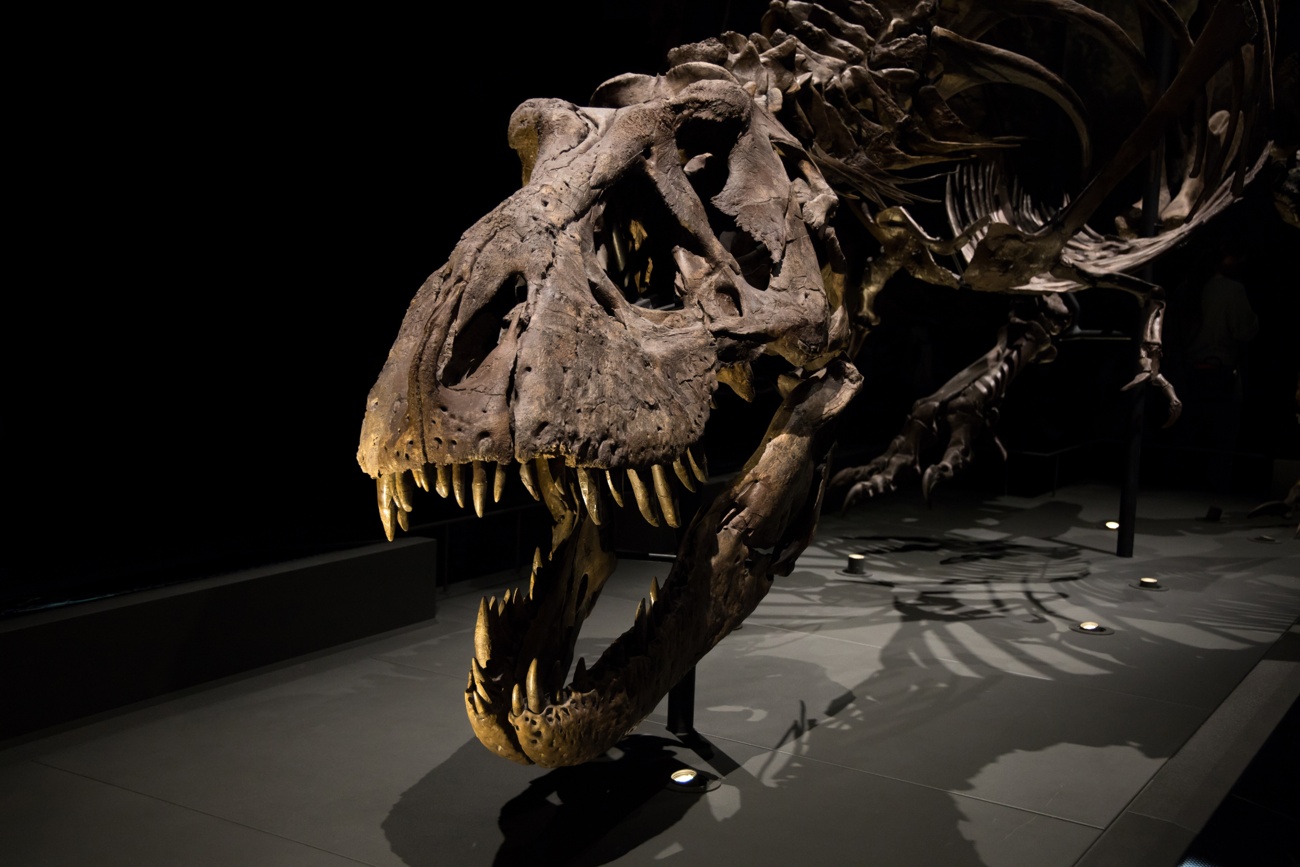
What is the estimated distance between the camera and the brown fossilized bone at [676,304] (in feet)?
7.53

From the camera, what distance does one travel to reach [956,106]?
5.98 m

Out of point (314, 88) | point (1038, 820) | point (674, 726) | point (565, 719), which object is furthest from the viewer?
point (314, 88)

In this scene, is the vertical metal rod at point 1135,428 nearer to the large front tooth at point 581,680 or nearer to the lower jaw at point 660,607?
the lower jaw at point 660,607

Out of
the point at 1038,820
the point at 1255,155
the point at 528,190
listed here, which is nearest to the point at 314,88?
the point at 528,190

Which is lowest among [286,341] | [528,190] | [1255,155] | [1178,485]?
[1178,485]

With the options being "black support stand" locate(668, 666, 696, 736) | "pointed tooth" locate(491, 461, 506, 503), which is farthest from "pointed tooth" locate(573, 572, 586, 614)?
"black support stand" locate(668, 666, 696, 736)

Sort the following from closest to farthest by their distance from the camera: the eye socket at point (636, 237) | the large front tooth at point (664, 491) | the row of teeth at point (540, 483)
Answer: the row of teeth at point (540, 483)
the large front tooth at point (664, 491)
the eye socket at point (636, 237)

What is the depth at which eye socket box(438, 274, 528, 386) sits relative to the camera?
2.34 meters

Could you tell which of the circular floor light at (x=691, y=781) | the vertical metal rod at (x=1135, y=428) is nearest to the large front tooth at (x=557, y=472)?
the circular floor light at (x=691, y=781)

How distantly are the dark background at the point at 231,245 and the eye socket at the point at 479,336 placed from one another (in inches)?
91.5

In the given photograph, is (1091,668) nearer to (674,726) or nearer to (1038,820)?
(1038,820)

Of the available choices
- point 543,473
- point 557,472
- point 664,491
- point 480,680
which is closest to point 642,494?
point 664,491

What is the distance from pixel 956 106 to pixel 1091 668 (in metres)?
2.93

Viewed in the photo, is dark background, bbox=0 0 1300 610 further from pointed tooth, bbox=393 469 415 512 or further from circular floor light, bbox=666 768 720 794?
pointed tooth, bbox=393 469 415 512
